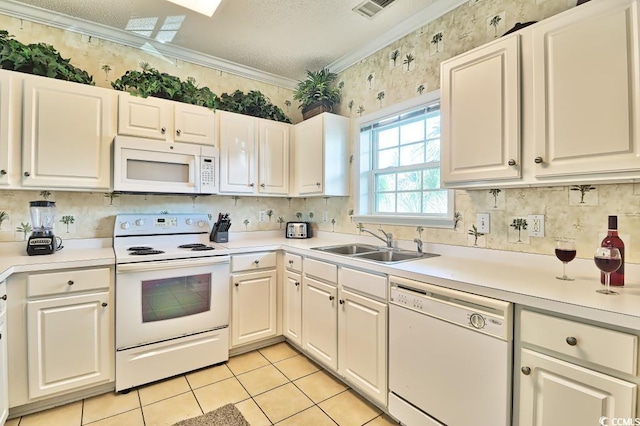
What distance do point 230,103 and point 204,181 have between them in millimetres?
850

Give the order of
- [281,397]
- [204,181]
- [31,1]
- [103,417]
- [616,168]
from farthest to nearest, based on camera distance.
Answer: [204,181] < [31,1] < [281,397] < [103,417] < [616,168]

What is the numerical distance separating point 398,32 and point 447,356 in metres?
2.36

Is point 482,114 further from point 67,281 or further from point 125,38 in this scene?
point 125,38

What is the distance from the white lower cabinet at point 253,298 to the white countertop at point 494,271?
0.42 ft

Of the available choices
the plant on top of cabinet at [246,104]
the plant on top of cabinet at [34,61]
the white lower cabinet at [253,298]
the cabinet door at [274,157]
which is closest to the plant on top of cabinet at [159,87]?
the plant on top of cabinet at [246,104]

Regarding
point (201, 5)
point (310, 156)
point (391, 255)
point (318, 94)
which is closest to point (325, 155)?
point (310, 156)

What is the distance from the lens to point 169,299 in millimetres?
2230

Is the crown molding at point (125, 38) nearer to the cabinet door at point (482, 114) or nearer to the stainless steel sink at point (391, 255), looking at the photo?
the cabinet door at point (482, 114)

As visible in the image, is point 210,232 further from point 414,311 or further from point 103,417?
point 414,311

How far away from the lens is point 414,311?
1.60m

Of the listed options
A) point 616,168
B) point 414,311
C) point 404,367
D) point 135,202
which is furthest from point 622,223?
point 135,202

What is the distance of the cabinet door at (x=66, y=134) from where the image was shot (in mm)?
2018

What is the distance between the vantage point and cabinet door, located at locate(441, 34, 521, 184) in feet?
5.04

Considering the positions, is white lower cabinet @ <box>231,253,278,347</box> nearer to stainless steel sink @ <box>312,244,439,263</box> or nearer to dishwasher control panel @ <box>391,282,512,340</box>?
stainless steel sink @ <box>312,244,439,263</box>
